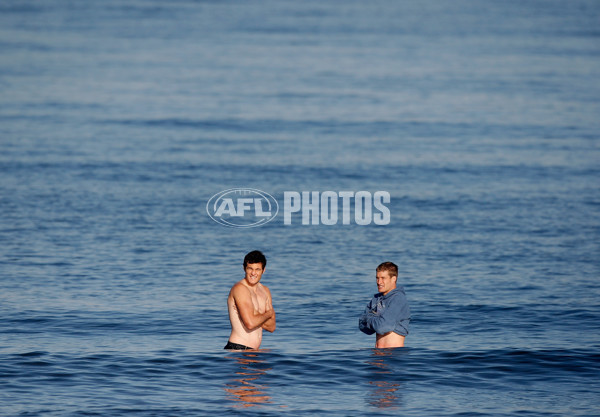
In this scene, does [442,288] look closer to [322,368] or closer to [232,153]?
[322,368]

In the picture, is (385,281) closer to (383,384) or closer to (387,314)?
(387,314)

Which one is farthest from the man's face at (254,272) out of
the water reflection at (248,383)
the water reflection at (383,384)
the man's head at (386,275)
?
the water reflection at (383,384)

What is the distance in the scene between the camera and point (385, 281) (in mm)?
14227

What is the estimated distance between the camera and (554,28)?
73.8 metres

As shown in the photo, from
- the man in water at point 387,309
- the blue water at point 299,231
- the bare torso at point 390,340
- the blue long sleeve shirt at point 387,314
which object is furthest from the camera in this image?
the bare torso at point 390,340

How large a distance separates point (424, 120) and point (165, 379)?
28.3 m

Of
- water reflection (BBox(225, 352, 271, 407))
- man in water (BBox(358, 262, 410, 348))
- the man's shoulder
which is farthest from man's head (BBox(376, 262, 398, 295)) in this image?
water reflection (BBox(225, 352, 271, 407))

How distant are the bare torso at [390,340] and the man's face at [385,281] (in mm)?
983

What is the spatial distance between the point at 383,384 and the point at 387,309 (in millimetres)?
1146

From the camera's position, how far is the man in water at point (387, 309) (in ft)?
46.6

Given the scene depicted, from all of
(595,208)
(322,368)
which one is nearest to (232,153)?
(595,208)

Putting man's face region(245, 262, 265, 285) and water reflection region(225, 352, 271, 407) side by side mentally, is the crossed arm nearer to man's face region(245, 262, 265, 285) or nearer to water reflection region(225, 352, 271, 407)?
man's face region(245, 262, 265, 285)

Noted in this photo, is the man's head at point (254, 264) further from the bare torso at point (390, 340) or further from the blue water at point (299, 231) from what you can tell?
the bare torso at point (390, 340)

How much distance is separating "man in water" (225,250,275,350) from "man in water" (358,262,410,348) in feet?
5.06
